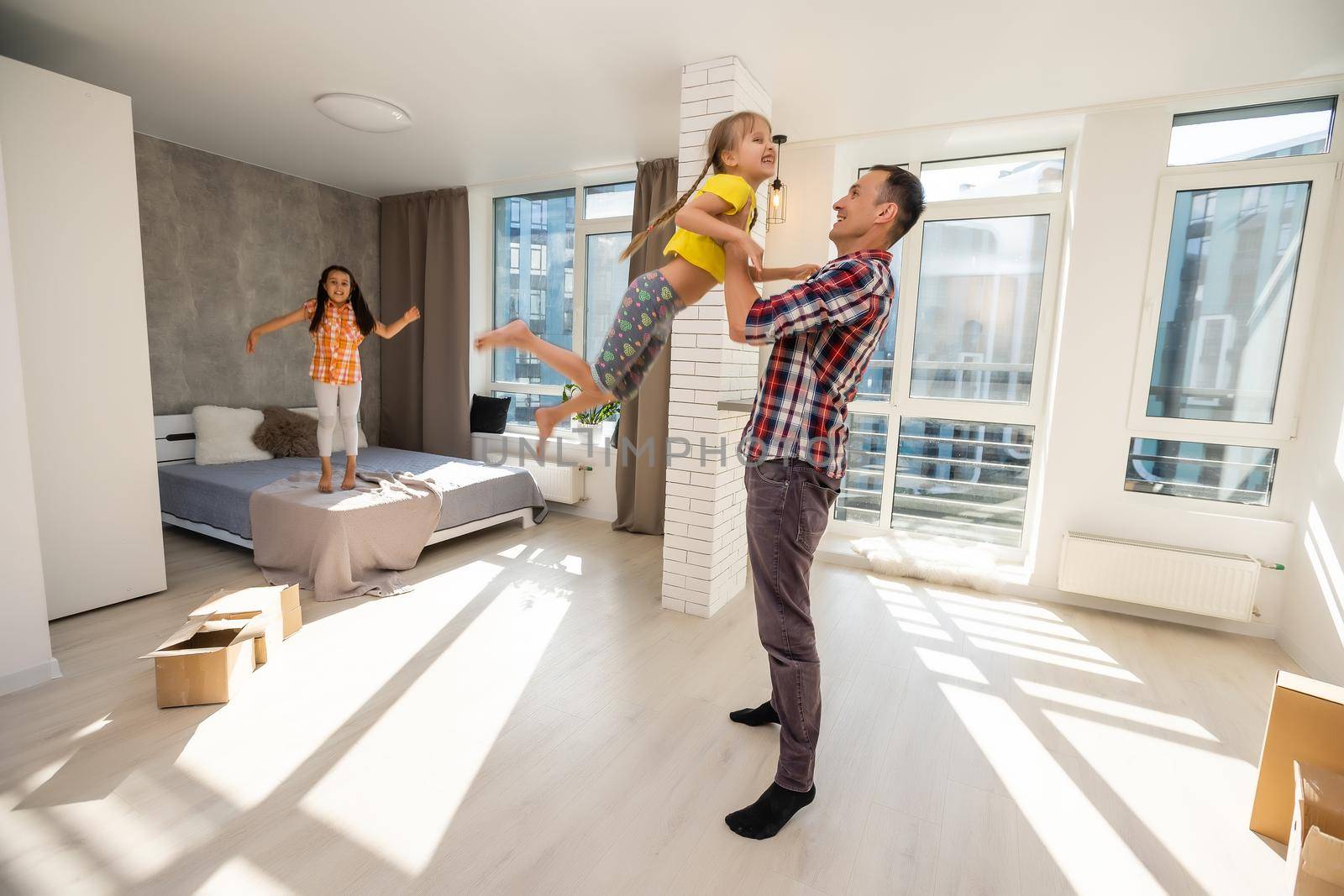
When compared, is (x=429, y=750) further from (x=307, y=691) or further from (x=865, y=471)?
(x=865, y=471)

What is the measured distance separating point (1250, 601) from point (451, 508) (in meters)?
4.26

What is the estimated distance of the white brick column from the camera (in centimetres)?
282

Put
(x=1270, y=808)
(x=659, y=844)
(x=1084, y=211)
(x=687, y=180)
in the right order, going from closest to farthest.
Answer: (x=659, y=844), (x=1270, y=808), (x=687, y=180), (x=1084, y=211)

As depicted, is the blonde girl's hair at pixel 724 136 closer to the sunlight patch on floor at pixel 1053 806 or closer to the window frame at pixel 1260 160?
the sunlight patch on floor at pixel 1053 806

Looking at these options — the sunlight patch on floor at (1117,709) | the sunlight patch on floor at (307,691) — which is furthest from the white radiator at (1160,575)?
the sunlight patch on floor at (307,691)

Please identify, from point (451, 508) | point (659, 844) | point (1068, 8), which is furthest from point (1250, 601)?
point (451, 508)

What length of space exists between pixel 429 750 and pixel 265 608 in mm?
1155

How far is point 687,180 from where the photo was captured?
2.85 metres

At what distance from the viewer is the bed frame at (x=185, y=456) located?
3.74 metres

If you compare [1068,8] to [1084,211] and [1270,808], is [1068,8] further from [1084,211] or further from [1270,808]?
[1270,808]

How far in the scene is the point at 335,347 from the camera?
3.29 m

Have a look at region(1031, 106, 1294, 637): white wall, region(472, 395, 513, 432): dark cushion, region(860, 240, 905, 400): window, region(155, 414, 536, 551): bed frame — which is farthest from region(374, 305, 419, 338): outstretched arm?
region(1031, 106, 1294, 637): white wall

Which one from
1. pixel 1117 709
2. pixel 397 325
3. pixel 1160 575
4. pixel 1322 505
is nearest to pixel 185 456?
pixel 397 325

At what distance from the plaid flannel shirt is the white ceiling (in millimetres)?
1666
